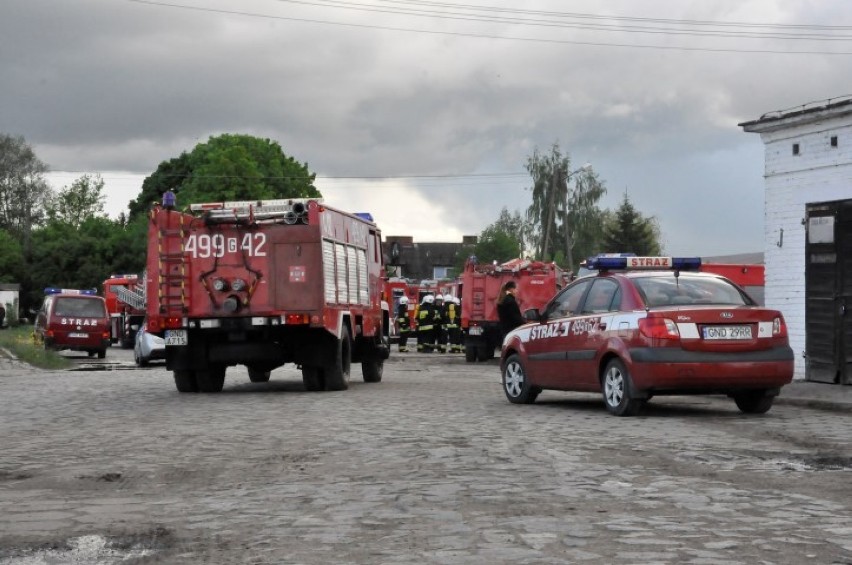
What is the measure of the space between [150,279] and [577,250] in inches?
2872

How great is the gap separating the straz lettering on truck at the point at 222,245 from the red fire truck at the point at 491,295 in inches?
633

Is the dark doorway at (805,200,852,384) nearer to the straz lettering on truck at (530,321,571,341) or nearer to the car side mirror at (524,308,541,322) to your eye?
the straz lettering on truck at (530,321,571,341)

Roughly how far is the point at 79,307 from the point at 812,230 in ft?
83.9

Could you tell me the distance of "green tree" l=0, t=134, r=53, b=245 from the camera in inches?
4129

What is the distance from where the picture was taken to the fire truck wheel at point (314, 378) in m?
19.8

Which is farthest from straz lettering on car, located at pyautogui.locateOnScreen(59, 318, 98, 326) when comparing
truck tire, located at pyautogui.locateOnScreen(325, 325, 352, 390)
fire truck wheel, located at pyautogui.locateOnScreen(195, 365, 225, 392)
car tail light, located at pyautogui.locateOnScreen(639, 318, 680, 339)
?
car tail light, located at pyautogui.locateOnScreen(639, 318, 680, 339)

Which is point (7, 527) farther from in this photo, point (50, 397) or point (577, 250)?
point (577, 250)

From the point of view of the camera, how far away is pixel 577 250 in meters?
90.7

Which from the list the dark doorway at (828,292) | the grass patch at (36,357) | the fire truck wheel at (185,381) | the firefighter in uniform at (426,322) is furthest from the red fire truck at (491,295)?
the fire truck wheel at (185,381)

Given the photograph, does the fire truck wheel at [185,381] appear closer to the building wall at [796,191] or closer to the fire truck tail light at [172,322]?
the fire truck tail light at [172,322]

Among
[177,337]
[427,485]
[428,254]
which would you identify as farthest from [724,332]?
[428,254]

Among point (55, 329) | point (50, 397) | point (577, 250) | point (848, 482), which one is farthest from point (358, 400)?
point (577, 250)

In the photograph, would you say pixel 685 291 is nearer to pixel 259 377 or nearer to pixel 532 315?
pixel 532 315

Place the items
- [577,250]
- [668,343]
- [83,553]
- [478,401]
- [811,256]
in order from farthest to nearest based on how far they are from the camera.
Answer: [577,250], [811,256], [478,401], [668,343], [83,553]
